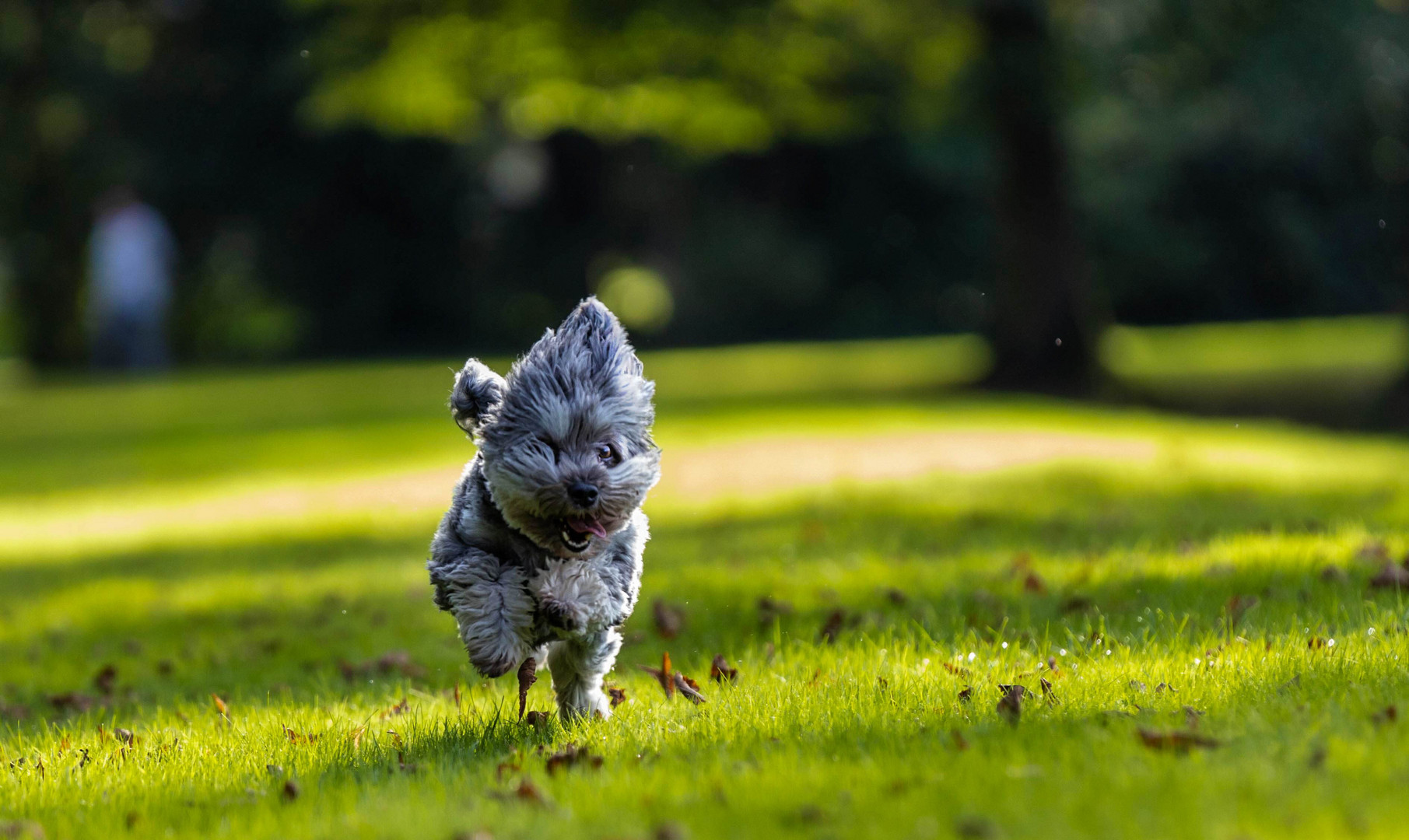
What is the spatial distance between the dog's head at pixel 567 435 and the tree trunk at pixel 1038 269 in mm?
17976

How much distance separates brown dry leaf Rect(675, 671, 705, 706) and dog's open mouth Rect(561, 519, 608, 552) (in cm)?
78

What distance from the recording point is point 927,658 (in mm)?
5398

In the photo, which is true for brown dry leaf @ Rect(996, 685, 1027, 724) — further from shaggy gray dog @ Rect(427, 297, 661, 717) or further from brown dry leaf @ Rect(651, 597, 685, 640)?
brown dry leaf @ Rect(651, 597, 685, 640)

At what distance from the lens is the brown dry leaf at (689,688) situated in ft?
16.8

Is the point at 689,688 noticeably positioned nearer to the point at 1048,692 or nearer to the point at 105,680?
the point at 1048,692

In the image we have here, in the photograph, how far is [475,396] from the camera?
15.8 feet

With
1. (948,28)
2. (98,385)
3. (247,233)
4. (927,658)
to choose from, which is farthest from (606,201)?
(927,658)

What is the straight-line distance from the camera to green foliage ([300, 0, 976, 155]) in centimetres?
2119

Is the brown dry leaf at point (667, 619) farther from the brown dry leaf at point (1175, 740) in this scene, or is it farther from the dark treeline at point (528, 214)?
the dark treeline at point (528, 214)

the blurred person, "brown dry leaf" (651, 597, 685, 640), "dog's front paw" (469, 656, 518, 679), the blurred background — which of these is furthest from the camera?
the blurred person

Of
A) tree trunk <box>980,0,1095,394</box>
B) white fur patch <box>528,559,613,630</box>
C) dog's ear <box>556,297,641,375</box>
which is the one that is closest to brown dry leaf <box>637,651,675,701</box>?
white fur patch <box>528,559,613,630</box>

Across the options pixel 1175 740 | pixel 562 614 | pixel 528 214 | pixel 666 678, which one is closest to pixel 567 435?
pixel 562 614

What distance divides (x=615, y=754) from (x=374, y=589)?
4699mm

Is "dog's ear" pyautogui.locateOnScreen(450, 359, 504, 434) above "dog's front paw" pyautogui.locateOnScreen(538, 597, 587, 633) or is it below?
above
